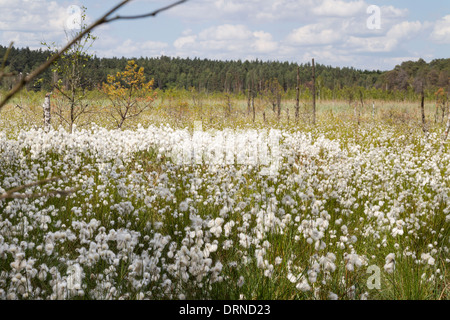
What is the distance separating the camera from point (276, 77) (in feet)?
368

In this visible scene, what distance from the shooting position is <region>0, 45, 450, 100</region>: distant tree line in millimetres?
55453

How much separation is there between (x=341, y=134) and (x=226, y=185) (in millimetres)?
11920

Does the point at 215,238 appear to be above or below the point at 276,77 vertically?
below

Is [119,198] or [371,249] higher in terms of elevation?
[119,198]

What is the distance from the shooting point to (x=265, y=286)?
3127mm

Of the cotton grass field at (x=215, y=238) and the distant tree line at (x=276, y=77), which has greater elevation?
the distant tree line at (x=276, y=77)

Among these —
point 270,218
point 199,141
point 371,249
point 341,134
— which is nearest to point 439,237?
point 371,249

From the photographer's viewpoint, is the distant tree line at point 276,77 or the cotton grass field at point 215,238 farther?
the distant tree line at point 276,77

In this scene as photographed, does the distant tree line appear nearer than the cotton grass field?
No

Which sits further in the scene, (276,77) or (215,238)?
(276,77)

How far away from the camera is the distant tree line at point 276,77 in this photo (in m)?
55.5

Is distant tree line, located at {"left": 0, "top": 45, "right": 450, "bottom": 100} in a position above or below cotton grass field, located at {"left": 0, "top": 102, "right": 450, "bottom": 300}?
above
